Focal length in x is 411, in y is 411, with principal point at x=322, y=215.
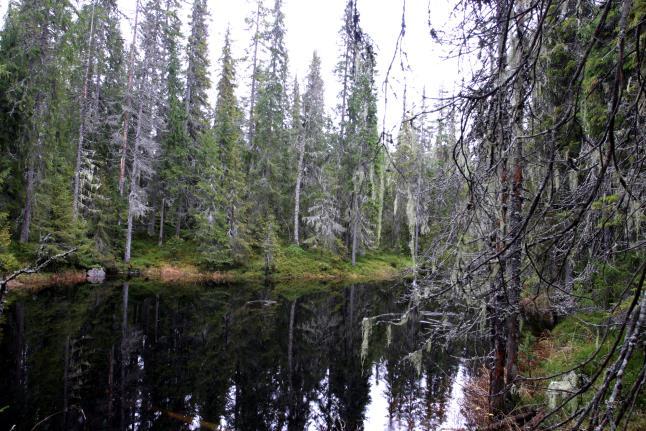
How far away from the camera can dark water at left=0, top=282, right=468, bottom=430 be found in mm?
6973

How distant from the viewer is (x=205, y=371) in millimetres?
9164

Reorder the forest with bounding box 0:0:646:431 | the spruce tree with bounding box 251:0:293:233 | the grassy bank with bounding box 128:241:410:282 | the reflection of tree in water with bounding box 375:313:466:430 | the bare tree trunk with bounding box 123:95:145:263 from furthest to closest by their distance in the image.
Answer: the spruce tree with bounding box 251:0:293:233 → the grassy bank with bounding box 128:241:410:282 → the bare tree trunk with bounding box 123:95:145:263 → the forest with bounding box 0:0:646:431 → the reflection of tree in water with bounding box 375:313:466:430

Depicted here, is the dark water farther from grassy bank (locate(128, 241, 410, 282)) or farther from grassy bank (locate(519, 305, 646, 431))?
grassy bank (locate(128, 241, 410, 282))

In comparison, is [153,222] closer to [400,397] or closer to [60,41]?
[60,41]

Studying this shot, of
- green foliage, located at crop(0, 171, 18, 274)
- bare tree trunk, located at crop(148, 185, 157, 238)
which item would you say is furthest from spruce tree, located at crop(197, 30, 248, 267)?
green foliage, located at crop(0, 171, 18, 274)

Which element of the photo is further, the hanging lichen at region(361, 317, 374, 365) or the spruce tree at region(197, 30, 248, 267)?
the spruce tree at region(197, 30, 248, 267)

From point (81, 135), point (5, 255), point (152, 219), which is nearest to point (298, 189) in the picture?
point (152, 219)

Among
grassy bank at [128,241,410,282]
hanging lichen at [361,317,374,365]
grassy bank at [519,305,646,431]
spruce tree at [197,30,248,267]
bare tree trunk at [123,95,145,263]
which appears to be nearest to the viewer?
hanging lichen at [361,317,374,365]

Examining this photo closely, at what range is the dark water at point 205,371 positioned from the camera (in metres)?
6.97

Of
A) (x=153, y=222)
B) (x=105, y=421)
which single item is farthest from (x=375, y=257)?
(x=105, y=421)

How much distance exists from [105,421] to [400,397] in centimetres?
529

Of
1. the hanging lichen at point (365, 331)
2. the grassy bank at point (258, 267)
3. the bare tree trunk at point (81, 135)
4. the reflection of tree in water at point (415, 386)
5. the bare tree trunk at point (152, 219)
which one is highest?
the bare tree trunk at point (81, 135)

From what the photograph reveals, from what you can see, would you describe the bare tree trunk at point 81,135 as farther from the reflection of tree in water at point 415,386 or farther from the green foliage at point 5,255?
the reflection of tree in water at point 415,386


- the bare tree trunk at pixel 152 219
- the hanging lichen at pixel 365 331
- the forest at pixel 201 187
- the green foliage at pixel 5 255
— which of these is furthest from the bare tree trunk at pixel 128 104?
the hanging lichen at pixel 365 331
